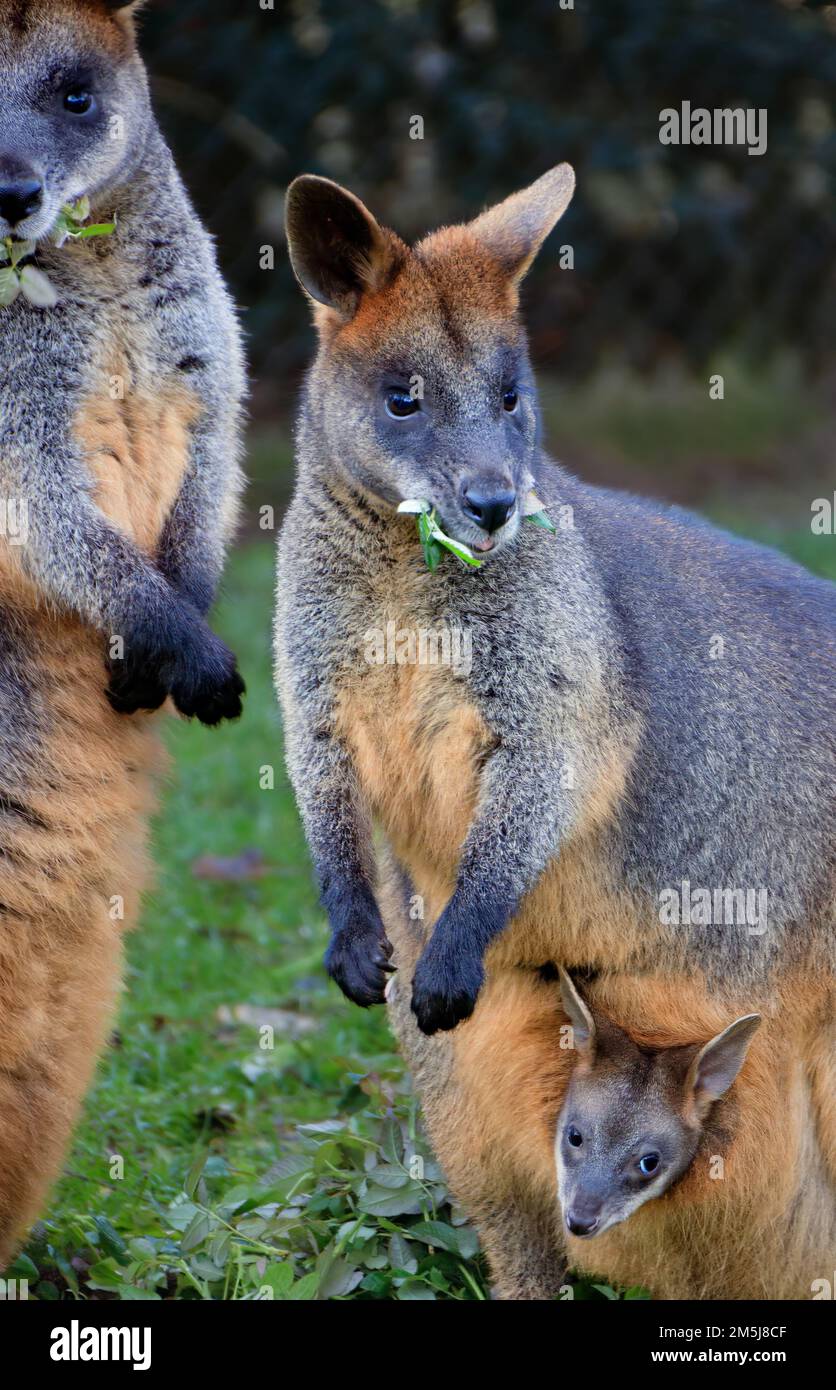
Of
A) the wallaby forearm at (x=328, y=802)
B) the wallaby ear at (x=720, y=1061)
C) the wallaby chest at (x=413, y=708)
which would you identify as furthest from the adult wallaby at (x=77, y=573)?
the wallaby ear at (x=720, y=1061)

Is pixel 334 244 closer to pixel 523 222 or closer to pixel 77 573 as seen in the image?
pixel 523 222

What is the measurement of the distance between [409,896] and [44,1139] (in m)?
1.04

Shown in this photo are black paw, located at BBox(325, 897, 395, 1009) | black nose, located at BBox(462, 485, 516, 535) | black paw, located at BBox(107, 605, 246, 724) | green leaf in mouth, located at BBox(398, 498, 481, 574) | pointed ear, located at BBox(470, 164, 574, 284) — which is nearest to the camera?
black nose, located at BBox(462, 485, 516, 535)

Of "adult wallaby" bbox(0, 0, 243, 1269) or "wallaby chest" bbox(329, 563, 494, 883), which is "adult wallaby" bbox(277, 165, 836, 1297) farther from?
"adult wallaby" bbox(0, 0, 243, 1269)

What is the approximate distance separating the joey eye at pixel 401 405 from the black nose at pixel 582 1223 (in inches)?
69.8

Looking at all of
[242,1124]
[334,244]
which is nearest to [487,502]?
[334,244]

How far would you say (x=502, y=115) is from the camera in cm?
1069

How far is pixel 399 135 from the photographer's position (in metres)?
10.8

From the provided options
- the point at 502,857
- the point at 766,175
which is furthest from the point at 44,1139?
the point at 766,175

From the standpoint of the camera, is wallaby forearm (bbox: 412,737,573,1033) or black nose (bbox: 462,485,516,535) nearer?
black nose (bbox: 462,485,516,535)

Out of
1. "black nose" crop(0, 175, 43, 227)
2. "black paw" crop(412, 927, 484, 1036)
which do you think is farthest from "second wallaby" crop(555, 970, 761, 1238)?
"black nose" crop(0, 175, 43, 227)

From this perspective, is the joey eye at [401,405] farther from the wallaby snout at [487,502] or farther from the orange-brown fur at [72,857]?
the orange-brown fur at [72,857]

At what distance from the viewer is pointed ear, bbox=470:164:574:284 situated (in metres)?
4.23

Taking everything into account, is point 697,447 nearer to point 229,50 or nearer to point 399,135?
point 399,135
